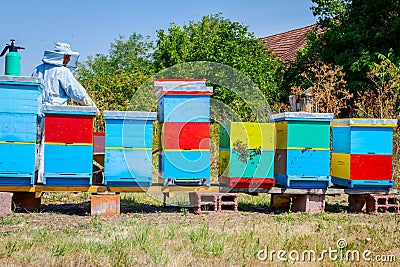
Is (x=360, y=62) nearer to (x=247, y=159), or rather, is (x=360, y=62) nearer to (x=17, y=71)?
(x=247, y=159)

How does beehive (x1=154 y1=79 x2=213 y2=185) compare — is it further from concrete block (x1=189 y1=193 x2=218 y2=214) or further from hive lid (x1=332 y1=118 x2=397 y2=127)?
hive lid (x1=332 y1=118 x2=397 y2=127)

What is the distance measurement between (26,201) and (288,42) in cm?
1970

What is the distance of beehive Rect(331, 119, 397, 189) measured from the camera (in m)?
6.67

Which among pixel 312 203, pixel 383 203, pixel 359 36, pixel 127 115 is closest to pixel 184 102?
pixel 127 115

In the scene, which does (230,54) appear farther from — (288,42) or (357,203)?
(357,203)

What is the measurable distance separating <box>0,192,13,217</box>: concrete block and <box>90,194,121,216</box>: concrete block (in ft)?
3.08

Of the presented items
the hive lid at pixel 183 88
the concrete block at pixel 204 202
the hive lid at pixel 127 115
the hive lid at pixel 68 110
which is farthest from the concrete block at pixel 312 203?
the hive lid at pixel 68 110

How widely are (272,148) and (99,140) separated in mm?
2187

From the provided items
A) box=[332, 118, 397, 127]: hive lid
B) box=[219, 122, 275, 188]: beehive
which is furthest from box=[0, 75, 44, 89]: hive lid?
box=[332, 118, 397, 127]: hive lid

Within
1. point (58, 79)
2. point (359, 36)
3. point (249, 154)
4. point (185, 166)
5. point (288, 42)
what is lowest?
point (185, 166)

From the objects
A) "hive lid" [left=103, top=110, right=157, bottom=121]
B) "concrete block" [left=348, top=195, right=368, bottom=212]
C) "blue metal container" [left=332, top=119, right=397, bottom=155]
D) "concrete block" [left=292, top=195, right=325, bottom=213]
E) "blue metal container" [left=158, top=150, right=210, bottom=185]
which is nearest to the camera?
"hive lid" [left=103, top=110, right=157, bottom=121]

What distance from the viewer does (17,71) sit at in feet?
21.2

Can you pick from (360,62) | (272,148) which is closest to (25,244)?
(272,148)

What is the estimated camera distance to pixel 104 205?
6.40 m
